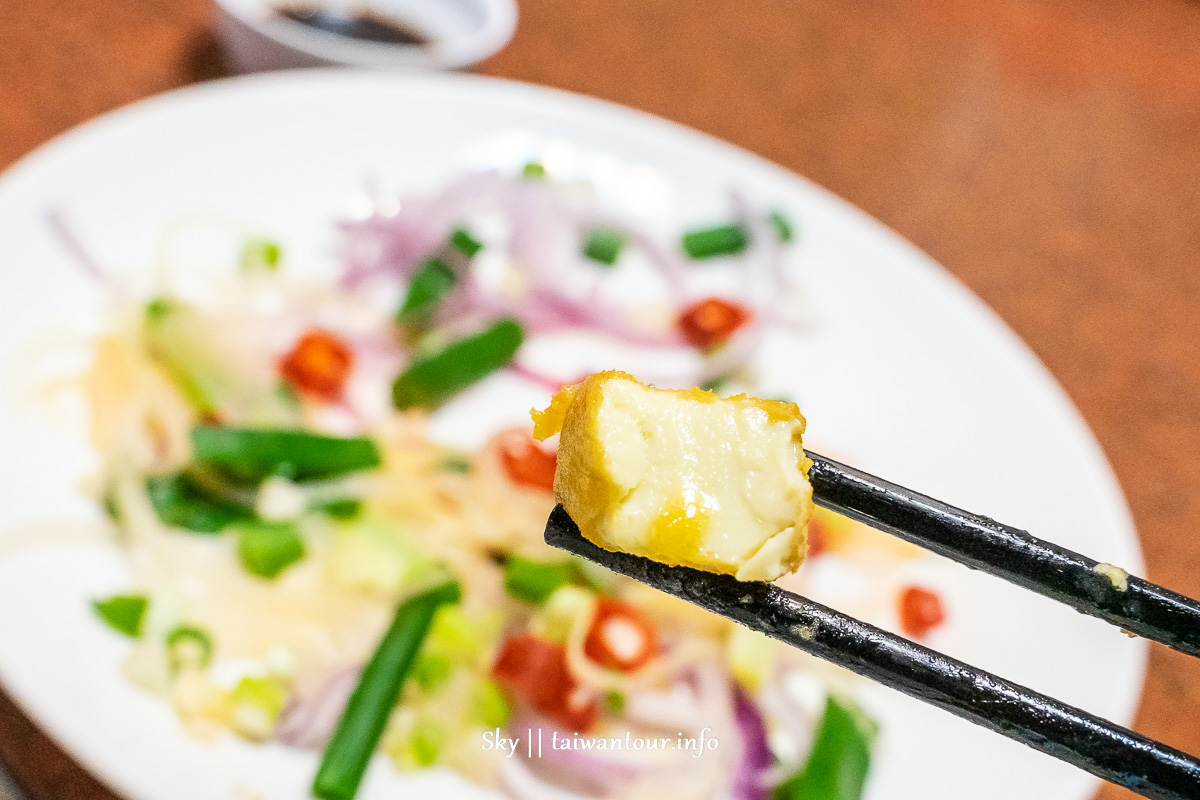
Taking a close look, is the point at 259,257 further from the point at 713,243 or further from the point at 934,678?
the point at 934,678

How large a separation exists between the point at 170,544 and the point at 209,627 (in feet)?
0.44

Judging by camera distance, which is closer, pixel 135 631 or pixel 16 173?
pixel 135 631

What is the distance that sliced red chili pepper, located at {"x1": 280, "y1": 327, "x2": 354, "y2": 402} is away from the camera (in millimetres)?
1431

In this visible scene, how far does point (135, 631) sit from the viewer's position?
106 centimetres

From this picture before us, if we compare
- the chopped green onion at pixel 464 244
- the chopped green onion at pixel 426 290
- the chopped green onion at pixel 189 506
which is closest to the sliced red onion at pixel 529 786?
the chopped green onion at pixel 189 506

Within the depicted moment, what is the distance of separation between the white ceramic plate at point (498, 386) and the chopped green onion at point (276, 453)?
0.17m

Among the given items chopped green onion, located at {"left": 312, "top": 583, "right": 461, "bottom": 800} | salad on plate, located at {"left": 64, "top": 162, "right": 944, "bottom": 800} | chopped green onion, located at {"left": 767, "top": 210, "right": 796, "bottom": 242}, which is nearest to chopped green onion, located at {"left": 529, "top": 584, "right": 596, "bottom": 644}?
salad on plate, located at {"left": 64, "top": 162, "right": 944, "bottom": 800}

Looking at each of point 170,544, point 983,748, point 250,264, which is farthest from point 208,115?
point 983,748

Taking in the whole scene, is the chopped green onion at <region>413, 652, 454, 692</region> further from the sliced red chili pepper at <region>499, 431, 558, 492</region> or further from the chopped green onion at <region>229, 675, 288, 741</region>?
the sliced red chili pepper at <region>499, 431, 558, 492</region>

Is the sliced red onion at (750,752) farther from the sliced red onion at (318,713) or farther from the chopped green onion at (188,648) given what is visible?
the chopped green onion at (188,648)

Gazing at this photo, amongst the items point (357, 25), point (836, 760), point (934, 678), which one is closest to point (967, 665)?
point (934, 678)

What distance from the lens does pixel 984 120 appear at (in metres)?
2.68

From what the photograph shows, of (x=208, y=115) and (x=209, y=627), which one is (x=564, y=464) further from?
(x=208, y=115)

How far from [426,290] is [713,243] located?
63 centimetres
